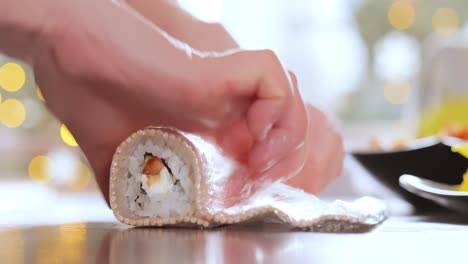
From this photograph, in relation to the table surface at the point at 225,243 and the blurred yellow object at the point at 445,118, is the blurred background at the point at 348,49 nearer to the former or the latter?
the blurred yellow object at the point at 445,118

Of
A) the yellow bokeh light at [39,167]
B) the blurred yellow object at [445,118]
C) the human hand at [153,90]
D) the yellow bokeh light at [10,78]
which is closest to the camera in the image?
the human hand at [153,90]

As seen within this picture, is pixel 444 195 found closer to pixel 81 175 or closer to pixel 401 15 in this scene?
pixel 401 15

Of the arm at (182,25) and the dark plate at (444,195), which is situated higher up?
the arm at (182,25)

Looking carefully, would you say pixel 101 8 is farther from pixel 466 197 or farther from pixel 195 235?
pixel 466 197

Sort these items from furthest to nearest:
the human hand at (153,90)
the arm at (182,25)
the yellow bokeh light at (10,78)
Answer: the yellow bokeh light at (10,78) → the arm at (182,25) → the human hand at (153,90)

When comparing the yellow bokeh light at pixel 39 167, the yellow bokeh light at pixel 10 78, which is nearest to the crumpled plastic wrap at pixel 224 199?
the yellow bokeh light at pixel 10 78

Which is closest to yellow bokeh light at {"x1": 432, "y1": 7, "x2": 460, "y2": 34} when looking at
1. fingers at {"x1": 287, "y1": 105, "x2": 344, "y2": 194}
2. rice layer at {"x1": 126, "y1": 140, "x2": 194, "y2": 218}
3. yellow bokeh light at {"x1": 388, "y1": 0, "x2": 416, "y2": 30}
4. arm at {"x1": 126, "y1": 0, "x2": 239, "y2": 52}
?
yellow bokeh light at {"x1": 388, "y1": 0, "x2": 416, "y2": 30}

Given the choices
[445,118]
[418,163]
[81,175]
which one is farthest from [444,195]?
[81,175]

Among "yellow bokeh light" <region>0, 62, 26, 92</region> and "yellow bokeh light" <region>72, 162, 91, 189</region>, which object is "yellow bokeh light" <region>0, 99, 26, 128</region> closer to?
"yellow bokeh light" <region>0, 62, 26, 92</region>
